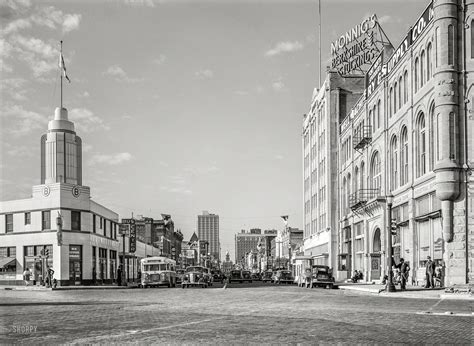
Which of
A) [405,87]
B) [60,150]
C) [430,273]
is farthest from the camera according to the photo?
[60,150]

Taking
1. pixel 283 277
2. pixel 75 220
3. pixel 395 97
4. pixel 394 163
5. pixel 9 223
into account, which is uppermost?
pixel 395 97

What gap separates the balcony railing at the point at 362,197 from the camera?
58.7 m

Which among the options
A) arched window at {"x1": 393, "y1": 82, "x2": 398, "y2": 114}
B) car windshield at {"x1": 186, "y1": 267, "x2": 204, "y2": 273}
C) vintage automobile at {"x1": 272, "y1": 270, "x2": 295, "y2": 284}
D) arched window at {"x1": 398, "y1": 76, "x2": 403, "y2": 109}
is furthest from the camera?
vintage automobile at {"x1": 272, "y1": 270, "x2": 295, "y2": 284}

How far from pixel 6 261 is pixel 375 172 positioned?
37554mm

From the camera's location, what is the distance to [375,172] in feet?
195

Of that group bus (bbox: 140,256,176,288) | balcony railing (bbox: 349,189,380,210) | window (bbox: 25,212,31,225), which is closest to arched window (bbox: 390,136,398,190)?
balcony railing (bbox: 349,189,380,210)

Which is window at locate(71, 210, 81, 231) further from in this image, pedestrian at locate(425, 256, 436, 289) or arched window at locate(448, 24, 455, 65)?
arched window at locate(448, 24, 455, 65)

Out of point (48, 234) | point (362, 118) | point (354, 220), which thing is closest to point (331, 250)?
point (354, 220)

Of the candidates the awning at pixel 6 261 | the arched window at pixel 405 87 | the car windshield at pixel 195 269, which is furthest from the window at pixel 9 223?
the arched window at pixel 405 87

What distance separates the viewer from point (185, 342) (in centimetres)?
1231

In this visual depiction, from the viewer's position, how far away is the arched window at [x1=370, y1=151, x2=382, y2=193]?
58.0m

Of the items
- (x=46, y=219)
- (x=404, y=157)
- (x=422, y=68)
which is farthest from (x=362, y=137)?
(x=46, y=219)

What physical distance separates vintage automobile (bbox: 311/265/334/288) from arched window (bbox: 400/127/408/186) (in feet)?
29.0

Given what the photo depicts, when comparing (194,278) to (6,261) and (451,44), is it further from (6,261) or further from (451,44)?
Answer: (451,44)
